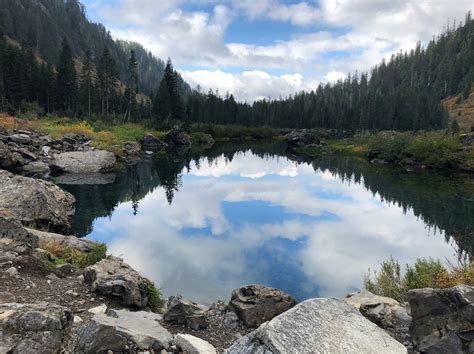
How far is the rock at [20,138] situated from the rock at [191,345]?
48089 mm

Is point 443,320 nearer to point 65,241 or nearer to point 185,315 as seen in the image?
point 185,315

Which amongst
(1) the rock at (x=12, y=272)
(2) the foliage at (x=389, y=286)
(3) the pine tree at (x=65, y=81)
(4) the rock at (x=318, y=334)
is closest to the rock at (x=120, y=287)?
(1) the rock at (x=12, y=272)

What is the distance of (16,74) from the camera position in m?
86.7

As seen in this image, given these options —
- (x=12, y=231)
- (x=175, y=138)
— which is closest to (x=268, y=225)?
(x=12, y=231)

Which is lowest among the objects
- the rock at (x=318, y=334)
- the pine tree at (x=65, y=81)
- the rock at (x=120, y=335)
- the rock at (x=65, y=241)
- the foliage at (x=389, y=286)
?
the foliage at (x=389, y=286)

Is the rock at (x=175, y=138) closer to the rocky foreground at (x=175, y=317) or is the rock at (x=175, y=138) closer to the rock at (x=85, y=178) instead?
the rock at (x=85, y=178)

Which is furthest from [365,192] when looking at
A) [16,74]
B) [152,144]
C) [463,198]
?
[16,74]

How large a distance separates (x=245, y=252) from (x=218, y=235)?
12.8ft

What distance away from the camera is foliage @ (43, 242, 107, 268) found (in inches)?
583

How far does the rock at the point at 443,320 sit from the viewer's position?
8273 mm

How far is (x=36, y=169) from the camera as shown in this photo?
4191 cm

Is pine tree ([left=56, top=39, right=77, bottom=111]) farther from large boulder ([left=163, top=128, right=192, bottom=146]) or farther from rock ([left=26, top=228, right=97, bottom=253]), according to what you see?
rock ([left=26, top=228, right=97, bottom=253])

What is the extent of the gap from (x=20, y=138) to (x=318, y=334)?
52.1 m

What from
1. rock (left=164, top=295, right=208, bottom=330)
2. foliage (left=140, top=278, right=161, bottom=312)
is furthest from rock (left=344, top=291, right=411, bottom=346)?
foliage (left=140, top=278, right=161, bottom=312)
